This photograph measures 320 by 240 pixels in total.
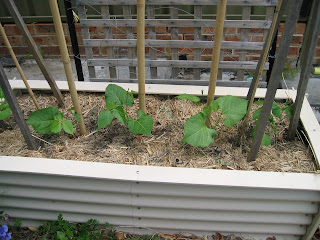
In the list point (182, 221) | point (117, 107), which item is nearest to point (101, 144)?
point (117, 107)

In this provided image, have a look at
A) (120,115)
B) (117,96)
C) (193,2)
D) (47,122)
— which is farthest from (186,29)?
(47,122)

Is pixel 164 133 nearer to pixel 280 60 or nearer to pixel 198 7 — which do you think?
pixel 280 60

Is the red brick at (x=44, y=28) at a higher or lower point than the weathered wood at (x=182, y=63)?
higher

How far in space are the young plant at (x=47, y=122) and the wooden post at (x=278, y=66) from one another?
2.54 feet

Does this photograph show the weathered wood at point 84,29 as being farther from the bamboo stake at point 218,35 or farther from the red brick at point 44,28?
the bamboo stake at point 218,35

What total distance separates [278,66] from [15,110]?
1.03 meters

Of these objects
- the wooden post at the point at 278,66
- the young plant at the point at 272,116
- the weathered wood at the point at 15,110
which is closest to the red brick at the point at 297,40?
the young plant at the point at 272,116

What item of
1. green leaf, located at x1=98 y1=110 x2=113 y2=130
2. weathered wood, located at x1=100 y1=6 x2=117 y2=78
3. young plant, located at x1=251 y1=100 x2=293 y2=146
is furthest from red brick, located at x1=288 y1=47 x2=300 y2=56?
green leaf, located at x1=98 y1=110 x2=113 y2=130

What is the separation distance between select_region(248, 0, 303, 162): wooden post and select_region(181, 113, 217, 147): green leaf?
7.3 inches

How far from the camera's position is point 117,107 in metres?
1.38

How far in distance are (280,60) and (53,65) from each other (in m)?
2.39

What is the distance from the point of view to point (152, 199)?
1.23 metres

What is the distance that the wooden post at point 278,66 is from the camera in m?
0.96

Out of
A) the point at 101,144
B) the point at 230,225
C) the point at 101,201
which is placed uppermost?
the point at 101,144
